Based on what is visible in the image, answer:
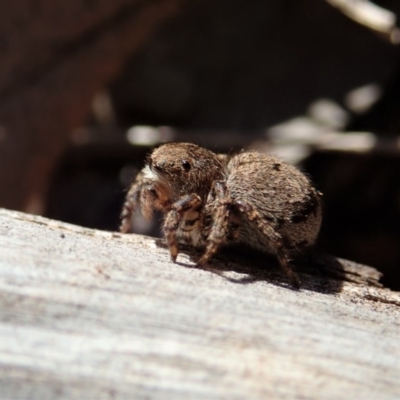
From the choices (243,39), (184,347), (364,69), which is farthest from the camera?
(243,39)

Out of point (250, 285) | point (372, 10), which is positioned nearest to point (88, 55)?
point (372, 10)

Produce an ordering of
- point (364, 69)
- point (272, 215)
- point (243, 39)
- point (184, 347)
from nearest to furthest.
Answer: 1. point (184, 347)
2. point (272, 215)
3. point (364, 69)
4. point (243, 39)

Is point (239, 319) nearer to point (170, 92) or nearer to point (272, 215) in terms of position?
point (272, 215)

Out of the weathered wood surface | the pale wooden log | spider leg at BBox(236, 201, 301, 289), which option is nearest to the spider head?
spider leg at BBox(236, 201, 301, 289)

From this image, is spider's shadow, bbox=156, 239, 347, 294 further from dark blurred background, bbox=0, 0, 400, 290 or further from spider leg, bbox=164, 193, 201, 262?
dark blurred background, bbox=0, 0, 400, 290

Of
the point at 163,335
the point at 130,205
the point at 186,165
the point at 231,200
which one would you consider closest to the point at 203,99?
the point at 130,205

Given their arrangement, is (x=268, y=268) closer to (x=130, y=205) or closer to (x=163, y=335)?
(x=130, y=205)

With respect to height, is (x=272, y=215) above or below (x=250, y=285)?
above

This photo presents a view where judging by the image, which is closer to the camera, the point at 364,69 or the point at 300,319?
the point at 300,319
